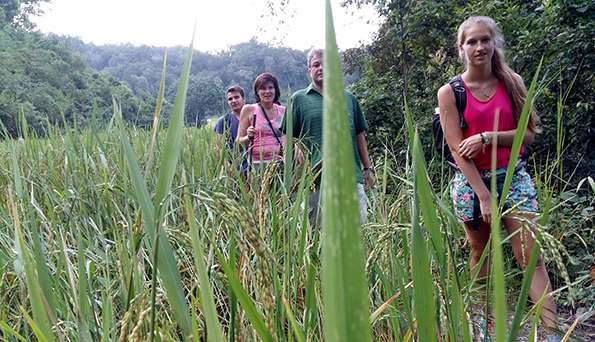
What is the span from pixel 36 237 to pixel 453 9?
429 centimetres

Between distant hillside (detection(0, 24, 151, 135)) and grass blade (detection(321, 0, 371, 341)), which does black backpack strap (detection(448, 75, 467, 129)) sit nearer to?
distant hillside (detection(0, 24, 151, 135))

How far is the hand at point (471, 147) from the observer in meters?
1.67

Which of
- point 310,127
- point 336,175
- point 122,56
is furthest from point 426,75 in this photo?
point 122,56

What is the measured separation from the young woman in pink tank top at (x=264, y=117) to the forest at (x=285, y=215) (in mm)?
147

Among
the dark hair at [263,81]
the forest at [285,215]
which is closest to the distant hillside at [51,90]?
the forest at [285,215]

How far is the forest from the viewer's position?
426 millimetres

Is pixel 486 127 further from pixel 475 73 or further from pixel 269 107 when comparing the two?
pixel 269 107

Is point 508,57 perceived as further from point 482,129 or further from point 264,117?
point 482,129

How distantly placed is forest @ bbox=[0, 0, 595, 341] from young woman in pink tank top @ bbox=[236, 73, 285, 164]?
5.8 inches

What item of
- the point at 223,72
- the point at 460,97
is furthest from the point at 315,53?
the point at 223,72

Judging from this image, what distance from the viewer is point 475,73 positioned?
1.81 metres

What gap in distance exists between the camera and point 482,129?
1783mm

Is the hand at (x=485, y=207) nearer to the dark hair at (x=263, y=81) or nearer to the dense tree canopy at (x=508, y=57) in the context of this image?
the dense tree canopy at (x=508, y=57)

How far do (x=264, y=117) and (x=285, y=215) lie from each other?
134 cm
